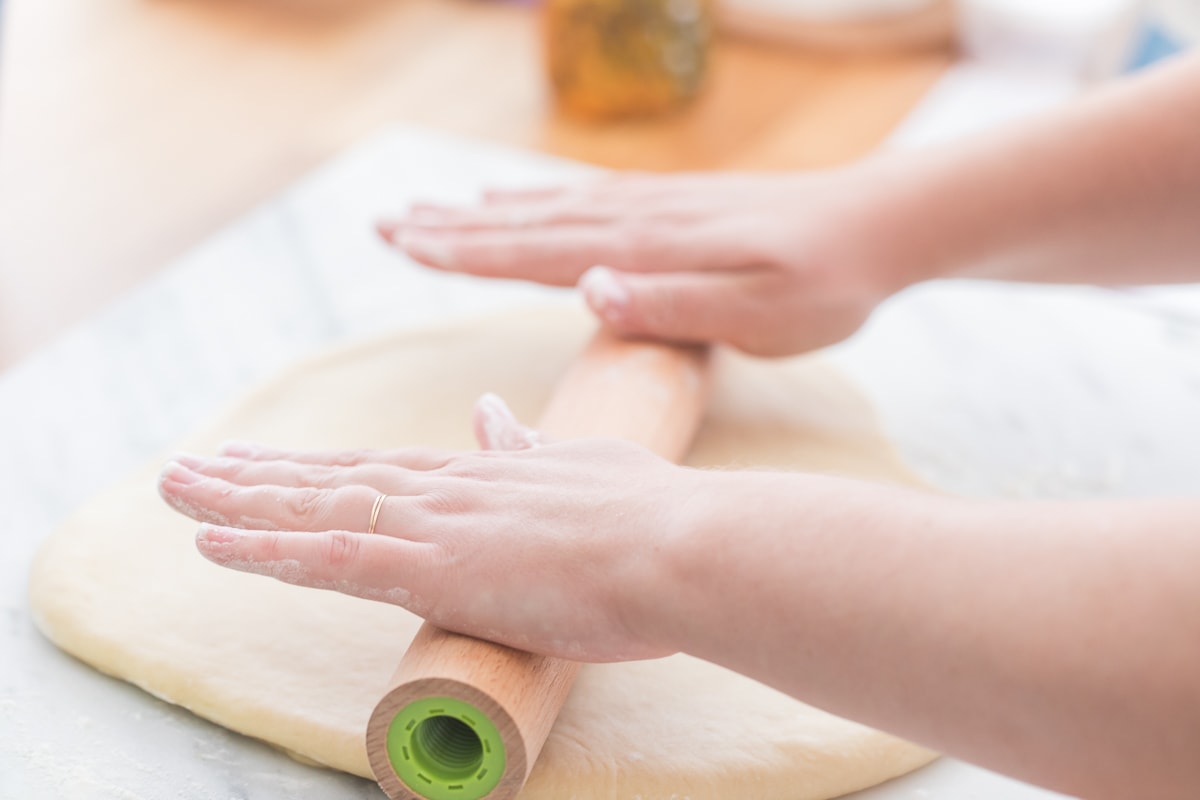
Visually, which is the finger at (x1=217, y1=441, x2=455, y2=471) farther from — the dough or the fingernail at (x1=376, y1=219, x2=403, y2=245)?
the fingernail at (x1=376, y1=219, x2=403, y2=245)

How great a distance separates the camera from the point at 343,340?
4.94 ft

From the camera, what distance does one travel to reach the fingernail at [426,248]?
1385mm

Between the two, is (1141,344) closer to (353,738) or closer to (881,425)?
(881,425)

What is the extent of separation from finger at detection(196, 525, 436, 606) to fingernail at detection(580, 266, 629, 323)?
467mm

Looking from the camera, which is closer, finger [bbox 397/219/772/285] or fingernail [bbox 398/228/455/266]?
finger [bbox 397/219/772/285]

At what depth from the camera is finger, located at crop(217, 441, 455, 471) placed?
3.14 feet

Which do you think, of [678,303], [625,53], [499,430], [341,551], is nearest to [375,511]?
[341,551]

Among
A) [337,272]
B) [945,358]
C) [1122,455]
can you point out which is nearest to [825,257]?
[945,358]

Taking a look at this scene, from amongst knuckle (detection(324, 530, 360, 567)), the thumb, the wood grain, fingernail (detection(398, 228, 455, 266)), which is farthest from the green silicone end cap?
the wood grain

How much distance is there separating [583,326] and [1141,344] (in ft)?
2.30

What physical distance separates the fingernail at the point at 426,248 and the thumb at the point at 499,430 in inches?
15.7

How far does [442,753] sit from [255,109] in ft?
5.15

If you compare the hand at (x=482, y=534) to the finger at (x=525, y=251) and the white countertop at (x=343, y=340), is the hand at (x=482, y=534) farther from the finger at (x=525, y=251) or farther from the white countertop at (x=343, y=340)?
the finger at (x=525, y=251)

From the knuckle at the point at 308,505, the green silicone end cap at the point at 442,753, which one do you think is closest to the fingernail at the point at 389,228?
the knuckle at the point at 308,505
